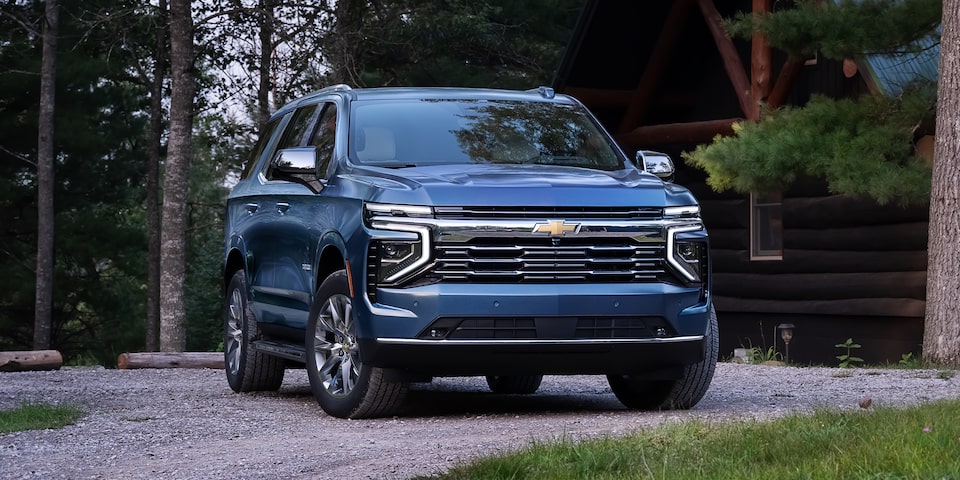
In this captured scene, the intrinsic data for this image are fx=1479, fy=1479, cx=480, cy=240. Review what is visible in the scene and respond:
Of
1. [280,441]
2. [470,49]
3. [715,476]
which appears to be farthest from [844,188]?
[470,49]

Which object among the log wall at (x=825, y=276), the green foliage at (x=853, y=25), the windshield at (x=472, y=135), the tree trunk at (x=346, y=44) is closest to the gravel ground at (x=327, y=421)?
the windshield at (x=472, y=135)

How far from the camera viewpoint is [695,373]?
30.7 ft

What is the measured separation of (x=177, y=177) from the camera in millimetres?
22656

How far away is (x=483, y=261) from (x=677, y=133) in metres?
13.8

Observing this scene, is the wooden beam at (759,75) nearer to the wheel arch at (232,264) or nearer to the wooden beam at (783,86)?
the wooden beam at (783,86)

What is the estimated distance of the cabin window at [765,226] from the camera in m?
22.0

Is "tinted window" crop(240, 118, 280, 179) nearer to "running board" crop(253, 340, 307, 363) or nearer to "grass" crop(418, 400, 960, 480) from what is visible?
"running board" crop(253, 340, 307, 363)

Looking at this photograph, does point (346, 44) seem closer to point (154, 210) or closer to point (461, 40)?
point (461, 40)

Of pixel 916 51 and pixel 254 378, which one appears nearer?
pixel 254 378

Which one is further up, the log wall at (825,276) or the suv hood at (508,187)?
the suv hood at (508,187)

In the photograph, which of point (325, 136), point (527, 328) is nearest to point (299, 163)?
point (325, 136)

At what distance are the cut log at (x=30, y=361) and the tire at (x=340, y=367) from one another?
6.52 meters

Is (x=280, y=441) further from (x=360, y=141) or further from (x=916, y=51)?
(x=916, y=51)

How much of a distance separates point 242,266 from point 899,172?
7190 millimetres
